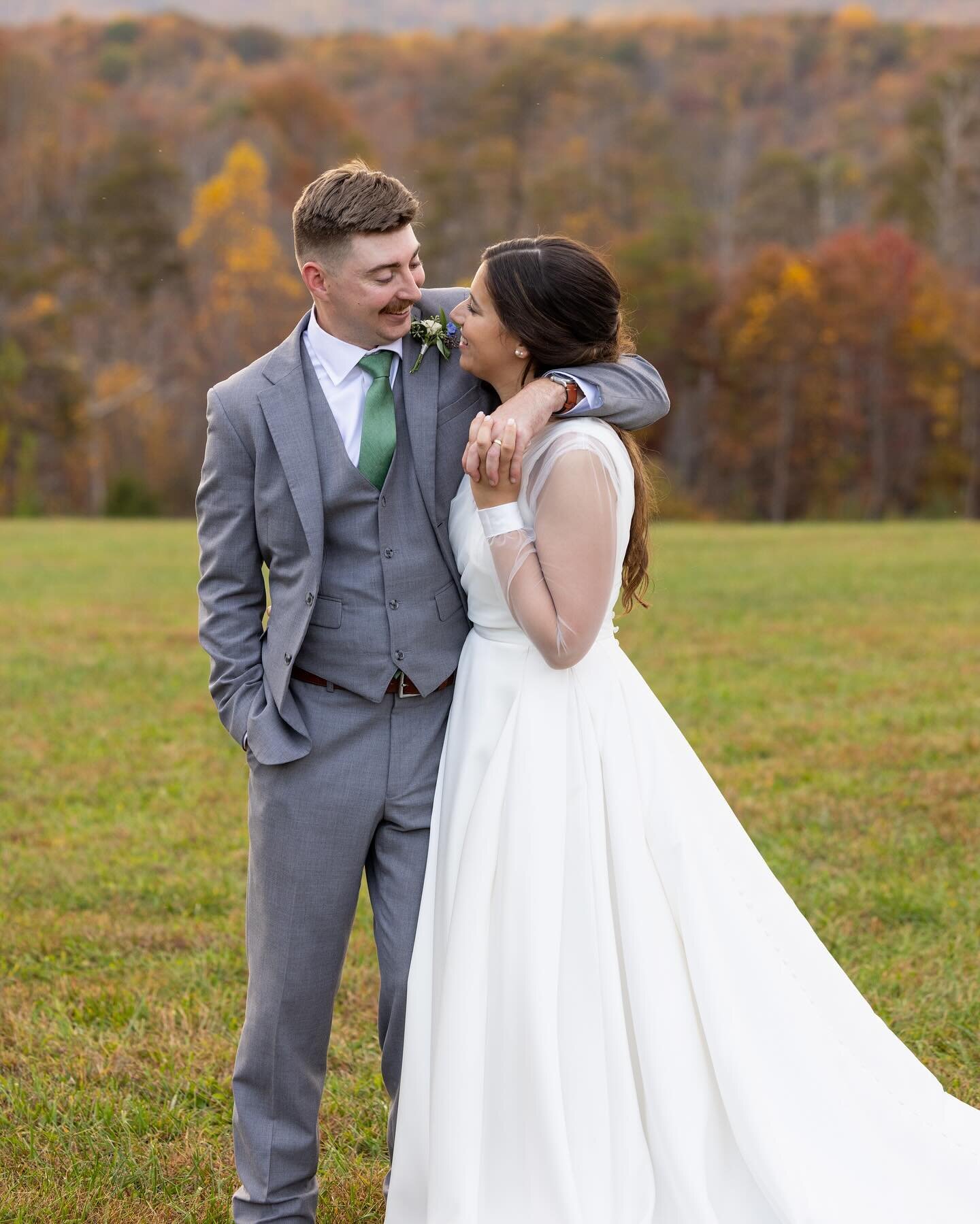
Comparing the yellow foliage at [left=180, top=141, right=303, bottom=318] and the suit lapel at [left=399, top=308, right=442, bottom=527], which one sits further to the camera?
the yellow foliage at [left=180, top=141, right=303, bottom=318]

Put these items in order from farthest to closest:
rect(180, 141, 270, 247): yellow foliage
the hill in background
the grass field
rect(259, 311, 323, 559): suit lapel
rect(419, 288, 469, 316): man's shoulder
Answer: the hill in background, rect(180, 141, 270, 247): yellow foliage, the grass field, rect(419, 288, 469, 316): man's shoulder, rect(259, 311, 323, 559): suit lapel

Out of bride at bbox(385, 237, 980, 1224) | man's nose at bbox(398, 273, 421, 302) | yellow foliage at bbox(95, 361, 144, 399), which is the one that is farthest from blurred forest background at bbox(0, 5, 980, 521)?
man's nose at bbox(398, 273, 421, 302)

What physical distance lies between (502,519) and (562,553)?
0.49 ft

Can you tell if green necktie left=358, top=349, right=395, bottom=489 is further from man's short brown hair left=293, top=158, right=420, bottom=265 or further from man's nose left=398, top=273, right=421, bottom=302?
man's short brown hair left=293, top=158, right=420, bottom=265

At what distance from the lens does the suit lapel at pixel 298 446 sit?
3.04 m

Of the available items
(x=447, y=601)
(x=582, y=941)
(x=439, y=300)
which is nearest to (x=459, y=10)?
(x=439, y=300)

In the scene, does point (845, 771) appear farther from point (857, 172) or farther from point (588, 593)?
point (857, 172)

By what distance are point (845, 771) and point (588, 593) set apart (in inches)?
198

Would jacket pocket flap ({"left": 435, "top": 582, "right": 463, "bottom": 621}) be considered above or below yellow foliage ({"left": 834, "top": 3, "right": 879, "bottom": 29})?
below

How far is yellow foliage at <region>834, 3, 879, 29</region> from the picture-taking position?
2844 inches

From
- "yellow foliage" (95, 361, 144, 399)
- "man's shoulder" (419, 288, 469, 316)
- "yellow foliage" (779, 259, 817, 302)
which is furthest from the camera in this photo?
"yellow foliage" (95, 361, 144, 399)

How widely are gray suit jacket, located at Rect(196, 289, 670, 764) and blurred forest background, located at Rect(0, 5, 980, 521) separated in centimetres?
3133

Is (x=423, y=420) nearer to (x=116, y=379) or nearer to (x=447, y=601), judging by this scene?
(x=447, y=601)

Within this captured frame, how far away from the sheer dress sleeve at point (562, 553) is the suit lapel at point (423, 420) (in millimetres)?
170
